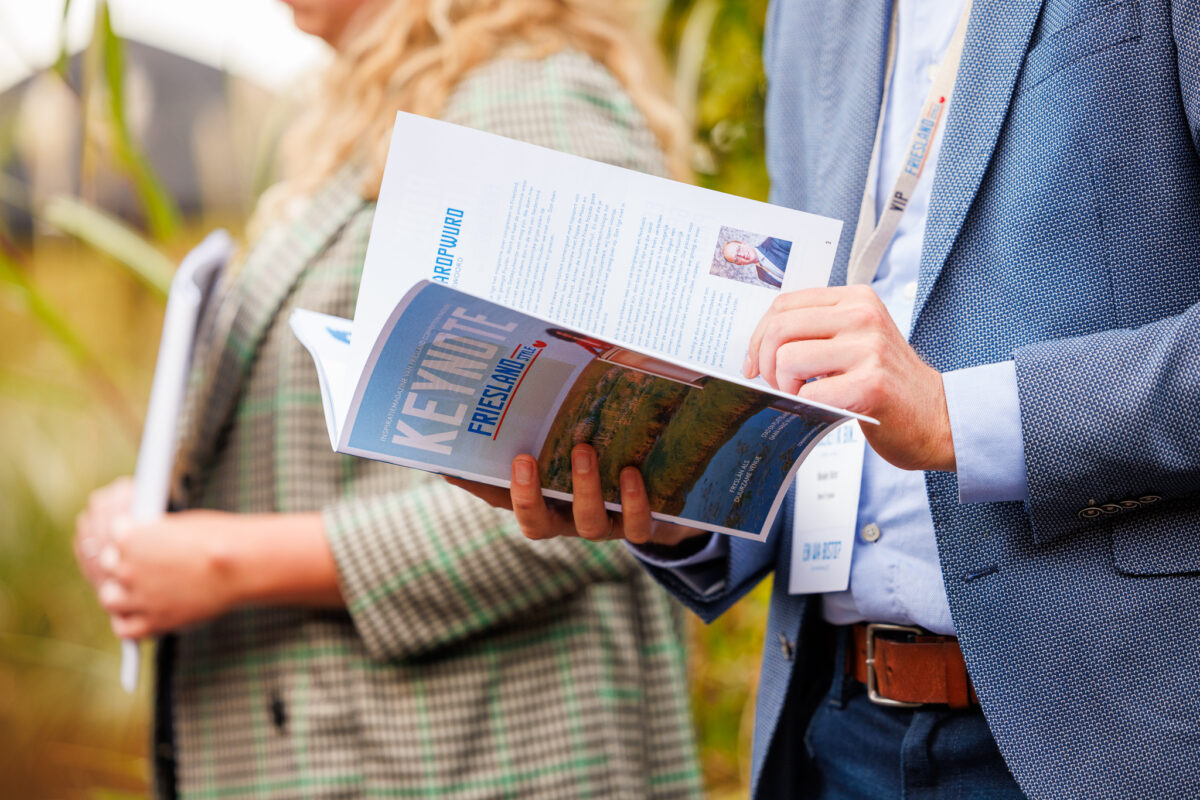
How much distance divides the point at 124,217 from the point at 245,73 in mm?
1731

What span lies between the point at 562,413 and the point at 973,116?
1.24ft

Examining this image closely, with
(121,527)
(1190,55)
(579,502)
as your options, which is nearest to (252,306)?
(121,527)

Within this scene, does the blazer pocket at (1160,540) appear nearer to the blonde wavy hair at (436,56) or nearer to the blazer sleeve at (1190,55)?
the blazer sleeve at (1190,55)

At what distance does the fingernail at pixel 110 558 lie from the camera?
1156 mm

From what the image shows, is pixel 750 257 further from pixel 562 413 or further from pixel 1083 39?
pixel 1083 39

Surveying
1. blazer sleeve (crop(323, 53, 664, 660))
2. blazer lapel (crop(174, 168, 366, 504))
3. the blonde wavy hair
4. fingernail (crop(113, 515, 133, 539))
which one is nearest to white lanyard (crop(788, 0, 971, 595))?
blazer sleeve (crop(323, 53, 664, 660))

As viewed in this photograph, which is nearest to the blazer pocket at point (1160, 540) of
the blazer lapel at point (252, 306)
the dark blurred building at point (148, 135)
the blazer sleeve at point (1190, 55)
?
the blazer sleeve at point (1190, 55)

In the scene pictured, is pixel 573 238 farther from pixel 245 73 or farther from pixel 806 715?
pixel 245 73

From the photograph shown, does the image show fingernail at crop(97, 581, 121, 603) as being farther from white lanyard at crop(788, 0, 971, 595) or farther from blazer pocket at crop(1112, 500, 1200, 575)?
blazer pocket at crop(1112, 500, 1200, 575)

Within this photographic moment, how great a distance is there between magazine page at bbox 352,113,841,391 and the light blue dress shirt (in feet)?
0.49

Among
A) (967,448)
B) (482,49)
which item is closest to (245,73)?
(482,49)

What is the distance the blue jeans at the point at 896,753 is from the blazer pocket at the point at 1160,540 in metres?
0.18

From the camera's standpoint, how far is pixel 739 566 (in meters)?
0.91

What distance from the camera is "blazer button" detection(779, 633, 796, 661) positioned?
88cm
